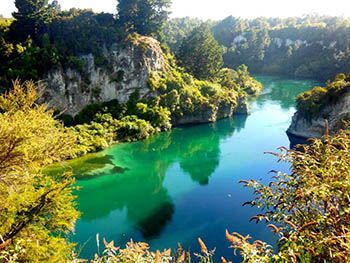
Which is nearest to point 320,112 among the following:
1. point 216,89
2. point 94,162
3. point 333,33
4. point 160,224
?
point 216,89

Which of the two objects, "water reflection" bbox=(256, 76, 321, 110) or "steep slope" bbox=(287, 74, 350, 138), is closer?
"steep slope" bbox=(287, 74, 350, 138)

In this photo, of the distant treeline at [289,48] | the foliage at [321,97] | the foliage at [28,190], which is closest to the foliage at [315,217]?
the foliage at [28,190]

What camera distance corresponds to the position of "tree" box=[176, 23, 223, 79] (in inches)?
2057

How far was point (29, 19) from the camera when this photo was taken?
3528 centimetres

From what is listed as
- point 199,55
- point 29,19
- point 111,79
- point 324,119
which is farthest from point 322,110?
point 29,19

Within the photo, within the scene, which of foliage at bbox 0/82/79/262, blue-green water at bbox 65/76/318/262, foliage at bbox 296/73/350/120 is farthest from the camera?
foliage at bbox 296/73/350/120

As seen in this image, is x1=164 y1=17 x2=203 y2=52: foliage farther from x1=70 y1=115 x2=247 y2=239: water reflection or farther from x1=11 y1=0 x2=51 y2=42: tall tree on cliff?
x1=70 y1=115 x2=247 y2=239: water reflection

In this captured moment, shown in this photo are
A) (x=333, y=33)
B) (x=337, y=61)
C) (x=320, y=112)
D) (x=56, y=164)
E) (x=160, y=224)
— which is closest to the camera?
Result: (x=160, y=224)

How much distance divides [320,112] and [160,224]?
25057 mm

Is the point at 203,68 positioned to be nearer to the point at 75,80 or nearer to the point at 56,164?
the point at 75,80

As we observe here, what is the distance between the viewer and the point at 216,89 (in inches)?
1821

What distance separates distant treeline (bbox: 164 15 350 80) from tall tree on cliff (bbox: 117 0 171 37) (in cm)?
4408

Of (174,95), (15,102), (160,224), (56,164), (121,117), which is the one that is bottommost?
(160,224)

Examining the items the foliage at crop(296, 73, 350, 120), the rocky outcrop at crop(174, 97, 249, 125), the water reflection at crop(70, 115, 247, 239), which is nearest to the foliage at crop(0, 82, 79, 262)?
the water reflection at crop(70, 115, 247, 239)
